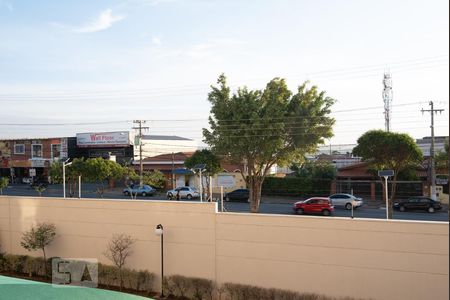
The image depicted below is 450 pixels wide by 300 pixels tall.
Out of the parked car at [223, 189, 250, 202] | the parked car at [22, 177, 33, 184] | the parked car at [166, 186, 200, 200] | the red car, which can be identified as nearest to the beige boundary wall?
the red car

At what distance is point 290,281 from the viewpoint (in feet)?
39.9

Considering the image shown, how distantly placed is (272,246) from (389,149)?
13.9 metres

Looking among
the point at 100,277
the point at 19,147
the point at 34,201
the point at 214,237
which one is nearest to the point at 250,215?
the point at 214,237

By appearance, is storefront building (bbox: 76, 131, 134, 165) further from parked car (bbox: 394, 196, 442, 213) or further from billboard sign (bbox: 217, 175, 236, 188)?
parked car (bbox: 394, 196, 442, 213)

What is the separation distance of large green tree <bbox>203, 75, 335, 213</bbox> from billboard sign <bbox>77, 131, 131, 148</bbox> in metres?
24.6

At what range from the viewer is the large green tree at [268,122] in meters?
27.6

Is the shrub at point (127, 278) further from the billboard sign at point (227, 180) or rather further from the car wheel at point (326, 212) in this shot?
the billboard sign at point (227, 180)

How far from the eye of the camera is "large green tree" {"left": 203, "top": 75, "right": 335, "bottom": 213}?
2764 centimetres

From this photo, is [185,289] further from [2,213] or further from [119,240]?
[2,213]

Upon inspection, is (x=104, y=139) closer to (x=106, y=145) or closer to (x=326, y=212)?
(x=106, y=145)

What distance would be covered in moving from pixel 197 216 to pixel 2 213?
8.50m

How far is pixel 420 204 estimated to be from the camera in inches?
1243

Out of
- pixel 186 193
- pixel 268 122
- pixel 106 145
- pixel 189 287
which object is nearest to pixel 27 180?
pixel 106 145

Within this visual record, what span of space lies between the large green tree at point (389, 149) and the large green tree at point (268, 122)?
3762mm
